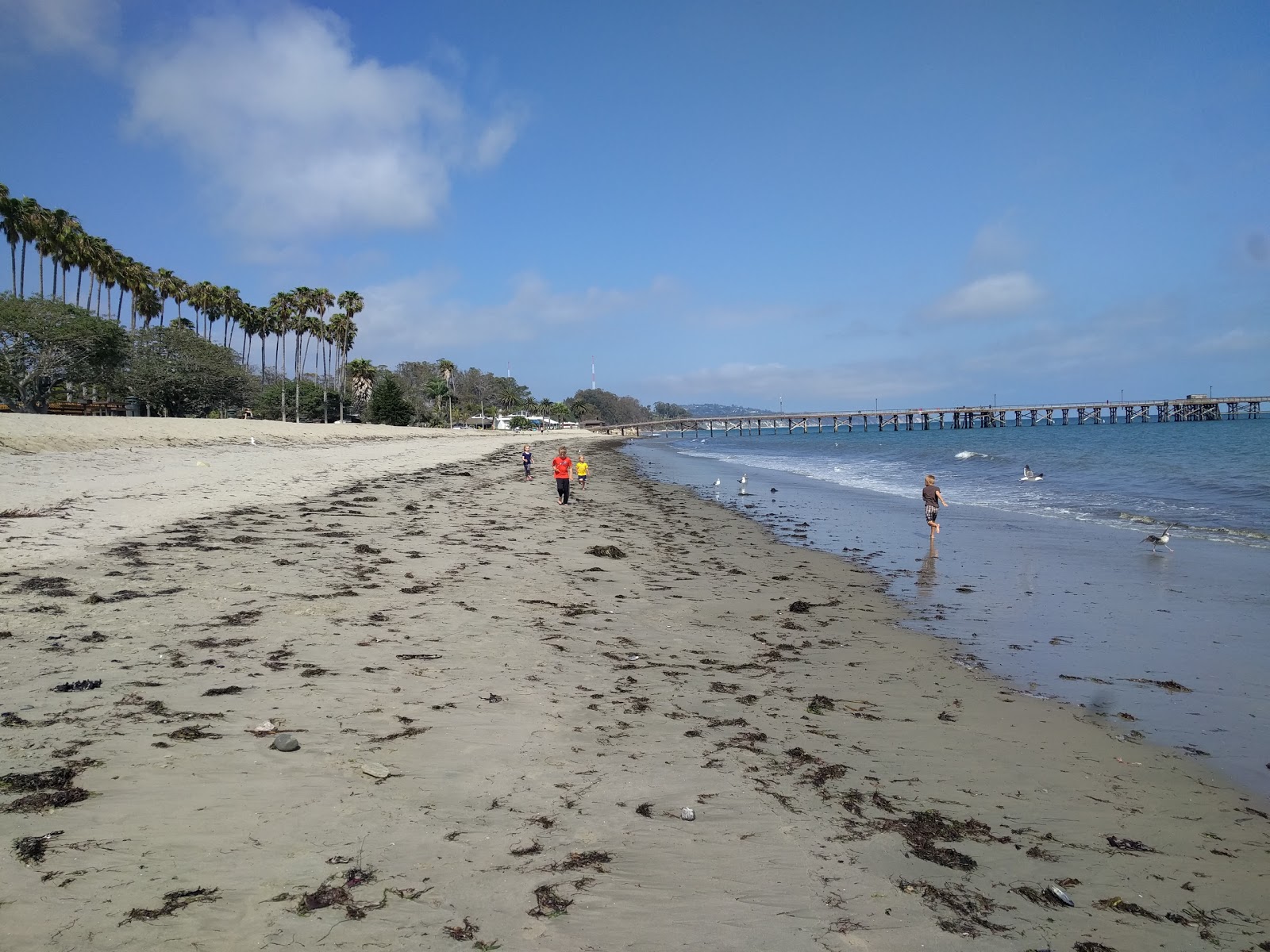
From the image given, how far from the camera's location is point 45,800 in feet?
10.9

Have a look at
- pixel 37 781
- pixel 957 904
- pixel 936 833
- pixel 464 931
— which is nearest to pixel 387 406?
pixel 37 781

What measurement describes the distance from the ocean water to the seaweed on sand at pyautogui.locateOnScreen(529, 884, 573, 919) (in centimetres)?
456

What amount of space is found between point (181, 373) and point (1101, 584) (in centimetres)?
6342

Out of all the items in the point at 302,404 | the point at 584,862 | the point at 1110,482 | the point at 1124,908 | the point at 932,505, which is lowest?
the point at 1124,908

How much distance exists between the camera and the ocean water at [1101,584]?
5941 millimetres

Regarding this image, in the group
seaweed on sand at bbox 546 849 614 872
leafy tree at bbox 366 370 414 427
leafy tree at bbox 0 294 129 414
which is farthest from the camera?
leafy tree at bbox 366 370 414 427

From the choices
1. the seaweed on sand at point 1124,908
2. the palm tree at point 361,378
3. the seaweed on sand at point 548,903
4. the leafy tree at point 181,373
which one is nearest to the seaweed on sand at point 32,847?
the seaweed on sand at point 548,903

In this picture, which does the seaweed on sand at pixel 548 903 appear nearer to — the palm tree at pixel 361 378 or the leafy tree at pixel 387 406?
the leafy tree at pixel 387 406

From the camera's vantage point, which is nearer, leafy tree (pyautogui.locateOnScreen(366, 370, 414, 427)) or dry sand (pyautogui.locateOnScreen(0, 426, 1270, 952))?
dry sand (pyautogui.locateOnScreen(0, 426, 1270, 952))

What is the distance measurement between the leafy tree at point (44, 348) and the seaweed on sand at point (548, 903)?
163 feet

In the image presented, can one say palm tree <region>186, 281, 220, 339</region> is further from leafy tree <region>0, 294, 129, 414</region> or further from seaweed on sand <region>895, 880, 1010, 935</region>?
seaweed on sand <region>895, 880, 1010, 935</region>

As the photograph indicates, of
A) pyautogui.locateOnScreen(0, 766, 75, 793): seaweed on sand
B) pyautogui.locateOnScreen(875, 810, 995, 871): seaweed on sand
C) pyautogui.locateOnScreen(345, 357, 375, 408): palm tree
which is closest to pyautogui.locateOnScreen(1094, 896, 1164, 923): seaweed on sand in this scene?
pyautogui.locateOnScreen(875, 810, 995, 871): seaweed on sand

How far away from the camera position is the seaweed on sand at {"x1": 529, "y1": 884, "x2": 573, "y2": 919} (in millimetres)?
2920

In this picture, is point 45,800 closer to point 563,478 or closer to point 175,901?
point 175,901
